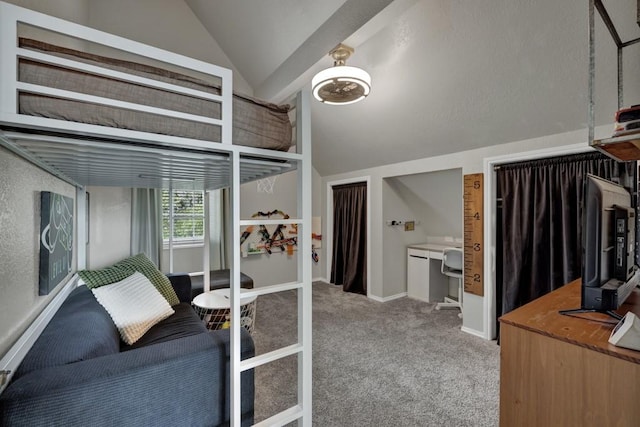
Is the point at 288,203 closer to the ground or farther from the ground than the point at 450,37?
closer to the ground

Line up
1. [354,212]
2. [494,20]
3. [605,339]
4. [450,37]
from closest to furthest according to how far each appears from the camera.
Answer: [605,339] → [494,20] → [450,37] → [354,212]

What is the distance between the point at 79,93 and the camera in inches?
35.8

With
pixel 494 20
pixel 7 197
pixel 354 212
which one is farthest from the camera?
pixel 354 212

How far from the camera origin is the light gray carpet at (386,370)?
6.04 feet

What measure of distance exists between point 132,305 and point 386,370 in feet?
6.58

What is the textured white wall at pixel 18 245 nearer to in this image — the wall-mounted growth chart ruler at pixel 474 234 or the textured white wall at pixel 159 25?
the textured white wall at pixel 159 25

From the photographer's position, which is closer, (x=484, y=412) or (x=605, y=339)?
(x=605, y=339)

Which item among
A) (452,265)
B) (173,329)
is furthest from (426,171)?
(173,329)

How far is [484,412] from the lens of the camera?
1.83 meters

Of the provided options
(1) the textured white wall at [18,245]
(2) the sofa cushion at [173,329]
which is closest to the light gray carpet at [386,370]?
(2) the sofa cushion at [173,329]

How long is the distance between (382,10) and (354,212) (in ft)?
10.0

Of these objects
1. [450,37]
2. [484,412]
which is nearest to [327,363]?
[484,412]

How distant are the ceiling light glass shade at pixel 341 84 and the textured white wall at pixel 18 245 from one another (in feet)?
6.13

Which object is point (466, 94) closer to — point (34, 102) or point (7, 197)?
point (34, 102)
